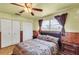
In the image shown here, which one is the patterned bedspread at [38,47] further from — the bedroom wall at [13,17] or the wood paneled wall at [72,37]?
the bedroom wall at [13,17]

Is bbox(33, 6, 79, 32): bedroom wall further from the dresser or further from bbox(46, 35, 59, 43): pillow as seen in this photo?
bbox(46, 35, 59, 43): pillow

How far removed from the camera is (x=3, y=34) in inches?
71.7

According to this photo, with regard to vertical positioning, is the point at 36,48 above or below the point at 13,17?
below

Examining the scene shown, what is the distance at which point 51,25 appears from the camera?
1.91 m

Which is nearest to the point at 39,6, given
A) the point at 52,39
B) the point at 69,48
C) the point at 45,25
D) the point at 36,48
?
the point at 45,25

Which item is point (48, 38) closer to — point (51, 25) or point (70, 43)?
point (51, 25)

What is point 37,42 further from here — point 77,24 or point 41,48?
point 77,24

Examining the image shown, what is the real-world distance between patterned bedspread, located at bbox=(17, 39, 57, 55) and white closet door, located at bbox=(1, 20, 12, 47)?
7.3 inches

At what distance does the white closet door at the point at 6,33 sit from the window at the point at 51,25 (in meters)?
0.55

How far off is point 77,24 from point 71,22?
103 millimetres

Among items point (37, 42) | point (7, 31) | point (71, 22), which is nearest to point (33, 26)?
point (37, 42)

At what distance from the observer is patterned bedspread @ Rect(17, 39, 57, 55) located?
1.86 m

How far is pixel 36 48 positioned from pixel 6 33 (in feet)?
1.75
